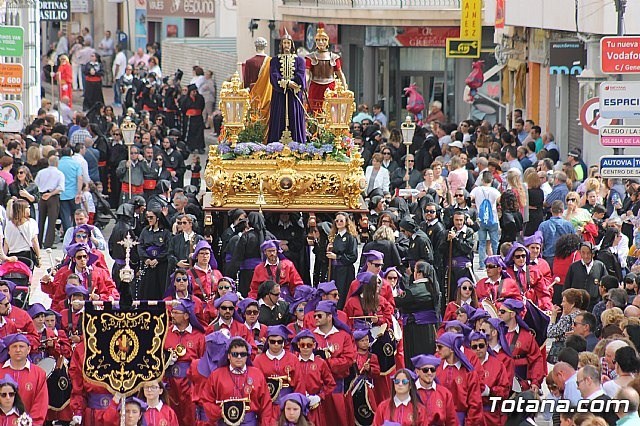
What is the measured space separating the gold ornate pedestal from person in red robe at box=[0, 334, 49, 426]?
286 inches

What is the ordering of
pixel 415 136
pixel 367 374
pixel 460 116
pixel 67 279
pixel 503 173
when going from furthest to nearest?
pixel 460 116
pixel 415 136
pixel 503 173
pixel 67 279
pixel 367 374

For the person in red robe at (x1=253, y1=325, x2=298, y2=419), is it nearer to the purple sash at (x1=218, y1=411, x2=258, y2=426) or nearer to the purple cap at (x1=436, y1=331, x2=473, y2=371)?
the purple sash at (x1=218, y1=411, x2=258, y2=426)

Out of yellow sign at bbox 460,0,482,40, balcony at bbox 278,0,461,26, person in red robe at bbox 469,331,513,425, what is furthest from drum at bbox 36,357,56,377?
balcony at bbox 278,0,461,26

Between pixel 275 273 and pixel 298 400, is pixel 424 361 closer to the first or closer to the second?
pixel 298 400

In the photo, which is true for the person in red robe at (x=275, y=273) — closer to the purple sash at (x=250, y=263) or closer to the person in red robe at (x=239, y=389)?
the purple sash at (x=250, y=263)

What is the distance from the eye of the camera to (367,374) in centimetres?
1600

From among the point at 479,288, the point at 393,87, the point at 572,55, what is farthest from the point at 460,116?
the point at 479,288

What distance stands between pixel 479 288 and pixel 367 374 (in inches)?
77.3

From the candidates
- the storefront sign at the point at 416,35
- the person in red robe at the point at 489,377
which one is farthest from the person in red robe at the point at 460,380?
the storefront sign at the point at 416,35

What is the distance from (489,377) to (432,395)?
1100 mm

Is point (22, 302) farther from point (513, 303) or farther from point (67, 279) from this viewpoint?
point (513, 303)

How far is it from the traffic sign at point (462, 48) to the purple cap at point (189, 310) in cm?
2195

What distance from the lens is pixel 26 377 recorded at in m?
14.8

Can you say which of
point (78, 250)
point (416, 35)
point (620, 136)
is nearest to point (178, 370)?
point (78, 250)
